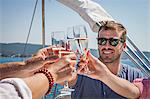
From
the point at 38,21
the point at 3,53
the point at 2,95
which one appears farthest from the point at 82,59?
the point at 38,21

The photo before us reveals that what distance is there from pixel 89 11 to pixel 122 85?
0.58m

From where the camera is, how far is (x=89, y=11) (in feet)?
4.17

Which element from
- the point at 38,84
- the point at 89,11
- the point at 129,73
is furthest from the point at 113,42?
the point at 38,84

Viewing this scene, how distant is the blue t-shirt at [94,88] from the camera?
972mm

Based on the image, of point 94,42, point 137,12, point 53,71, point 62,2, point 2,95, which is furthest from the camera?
point 137,12

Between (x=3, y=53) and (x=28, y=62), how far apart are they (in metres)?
0.53

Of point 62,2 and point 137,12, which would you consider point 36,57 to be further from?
point 137,12

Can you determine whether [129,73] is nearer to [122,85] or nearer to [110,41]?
[110,41]

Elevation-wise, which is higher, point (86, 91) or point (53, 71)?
point (53, 71)

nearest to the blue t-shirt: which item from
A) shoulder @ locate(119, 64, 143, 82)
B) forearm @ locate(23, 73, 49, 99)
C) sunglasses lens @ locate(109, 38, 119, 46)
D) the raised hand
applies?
shoulder @ locate(119, 64, 143, 82)

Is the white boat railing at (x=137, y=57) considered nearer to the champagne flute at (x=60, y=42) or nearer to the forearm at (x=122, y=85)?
the forearm at (x=122, y=85)

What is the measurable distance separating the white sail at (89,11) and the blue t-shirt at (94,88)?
319 millimetres

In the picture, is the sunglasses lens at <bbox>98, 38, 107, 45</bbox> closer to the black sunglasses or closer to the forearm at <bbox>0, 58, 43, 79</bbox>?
the black sunglasses

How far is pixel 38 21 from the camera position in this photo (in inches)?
50.9
